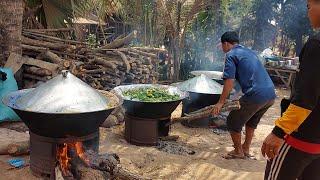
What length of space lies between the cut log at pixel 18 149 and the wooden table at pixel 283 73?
36.2ft

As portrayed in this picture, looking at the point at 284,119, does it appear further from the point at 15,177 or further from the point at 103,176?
the point at 15,177

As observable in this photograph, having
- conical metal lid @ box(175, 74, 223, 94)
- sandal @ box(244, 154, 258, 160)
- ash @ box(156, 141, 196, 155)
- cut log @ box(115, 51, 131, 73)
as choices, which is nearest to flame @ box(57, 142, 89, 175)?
ash @ box(156, 141, 196, 155)

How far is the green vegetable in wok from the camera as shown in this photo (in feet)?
19.4

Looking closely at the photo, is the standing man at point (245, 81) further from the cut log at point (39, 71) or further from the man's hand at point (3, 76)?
the man's hand at point (3, 76)

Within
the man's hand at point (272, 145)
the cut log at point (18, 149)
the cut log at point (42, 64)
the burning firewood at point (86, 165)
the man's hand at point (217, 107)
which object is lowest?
the cut log at point (18, 149)

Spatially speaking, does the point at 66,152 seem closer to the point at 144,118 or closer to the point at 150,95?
the point at 144,118

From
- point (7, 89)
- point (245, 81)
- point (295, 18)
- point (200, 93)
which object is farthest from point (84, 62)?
point (295, 18)

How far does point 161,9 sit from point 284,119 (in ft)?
28.9

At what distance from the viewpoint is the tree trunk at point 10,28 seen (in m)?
6.78

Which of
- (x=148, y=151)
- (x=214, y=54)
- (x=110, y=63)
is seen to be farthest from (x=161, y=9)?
(x=148, y=151)

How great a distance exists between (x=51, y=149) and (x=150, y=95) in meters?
2.35

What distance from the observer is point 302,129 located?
266 cm

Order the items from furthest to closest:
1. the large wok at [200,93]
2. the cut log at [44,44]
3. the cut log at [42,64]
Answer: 1. the cut log at [44,44]
2. the large wok at [200,93]
3. the cut log at [42,64]

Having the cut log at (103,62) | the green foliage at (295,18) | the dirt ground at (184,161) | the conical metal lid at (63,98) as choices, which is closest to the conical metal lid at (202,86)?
the dirt ground at (184,161)
